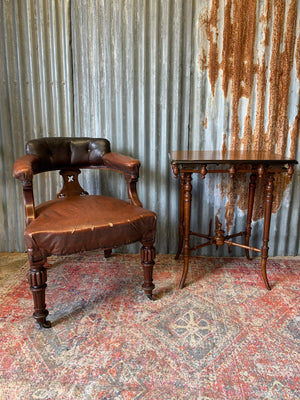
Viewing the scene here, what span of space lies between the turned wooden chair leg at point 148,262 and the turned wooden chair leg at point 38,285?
1.96 feet

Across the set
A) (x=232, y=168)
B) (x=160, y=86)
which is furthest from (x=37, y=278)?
(x=160, y=86)

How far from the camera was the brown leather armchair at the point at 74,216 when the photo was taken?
1632mm

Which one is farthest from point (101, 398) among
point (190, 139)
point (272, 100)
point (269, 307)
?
point (272, 100)

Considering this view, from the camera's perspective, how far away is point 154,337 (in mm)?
1647

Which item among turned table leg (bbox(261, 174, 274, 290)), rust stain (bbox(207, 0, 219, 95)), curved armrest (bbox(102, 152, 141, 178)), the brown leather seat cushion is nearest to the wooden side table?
turned table leg (bbox(261, 174, 274, 290))

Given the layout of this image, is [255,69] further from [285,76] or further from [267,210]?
[267,210]

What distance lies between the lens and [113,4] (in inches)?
95.8

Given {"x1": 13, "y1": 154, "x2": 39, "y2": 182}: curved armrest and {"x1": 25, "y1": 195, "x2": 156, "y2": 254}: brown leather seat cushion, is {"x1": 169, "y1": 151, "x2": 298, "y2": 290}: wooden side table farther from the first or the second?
{"x1": 13, "y1": 154, "x2": 39, "y2": 182}: curved armrest

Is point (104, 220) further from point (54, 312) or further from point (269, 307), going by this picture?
point (269, 307)

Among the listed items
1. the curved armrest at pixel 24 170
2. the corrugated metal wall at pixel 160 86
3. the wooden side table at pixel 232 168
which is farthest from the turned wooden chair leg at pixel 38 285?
the corrugated metal wall at pixel 160 86

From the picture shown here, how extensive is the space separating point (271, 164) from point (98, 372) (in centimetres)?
162

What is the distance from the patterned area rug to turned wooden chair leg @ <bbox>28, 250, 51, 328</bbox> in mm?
69

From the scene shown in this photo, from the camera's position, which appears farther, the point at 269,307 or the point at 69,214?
the point at 269,307

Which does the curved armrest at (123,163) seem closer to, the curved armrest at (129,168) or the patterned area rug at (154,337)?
the curved armrest at (129,168)
